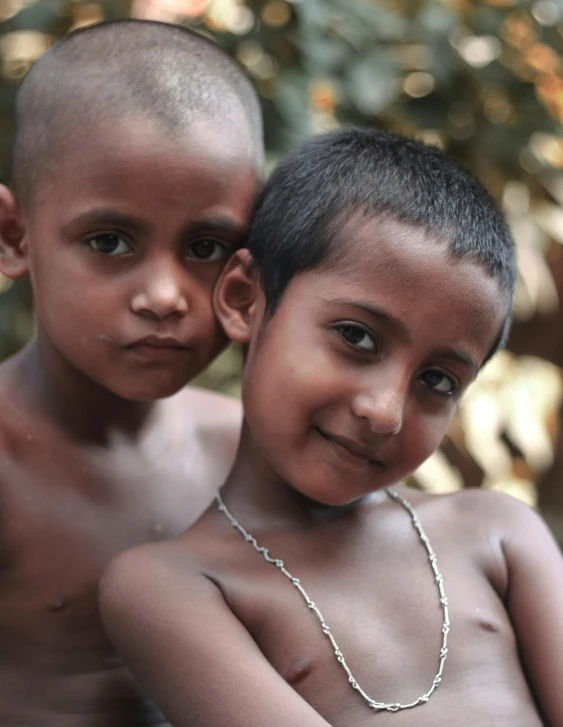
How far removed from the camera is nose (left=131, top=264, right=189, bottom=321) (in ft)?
5.21

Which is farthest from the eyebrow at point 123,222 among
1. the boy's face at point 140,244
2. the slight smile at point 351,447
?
the slight smile at point 351,447

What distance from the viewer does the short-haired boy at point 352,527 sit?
57.2 inches

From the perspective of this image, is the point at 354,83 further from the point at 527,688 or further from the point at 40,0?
the point at 527,688

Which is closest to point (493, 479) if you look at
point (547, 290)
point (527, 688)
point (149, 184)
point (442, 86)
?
point (547, 290)

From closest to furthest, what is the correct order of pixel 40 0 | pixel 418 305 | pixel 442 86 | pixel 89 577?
pixel 418 305
pixel 89 577
pixel 40 0
pixel 442 86

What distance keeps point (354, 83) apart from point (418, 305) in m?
1.39

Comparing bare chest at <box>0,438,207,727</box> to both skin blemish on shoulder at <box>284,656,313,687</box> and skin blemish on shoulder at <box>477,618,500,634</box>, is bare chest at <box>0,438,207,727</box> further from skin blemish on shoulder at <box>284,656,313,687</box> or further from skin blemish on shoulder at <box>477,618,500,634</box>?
skin blemish on shoulder at <box>477,618,500,634</box>

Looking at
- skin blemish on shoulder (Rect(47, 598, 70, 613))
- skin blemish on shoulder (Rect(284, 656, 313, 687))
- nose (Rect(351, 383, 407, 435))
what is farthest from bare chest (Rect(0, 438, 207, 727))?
nose (Rect(351, 383, 407, 435))

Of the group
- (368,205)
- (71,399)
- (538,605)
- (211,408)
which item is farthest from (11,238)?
(538,605)

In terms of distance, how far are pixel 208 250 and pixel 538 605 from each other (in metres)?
0.66

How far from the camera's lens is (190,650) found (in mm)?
1417

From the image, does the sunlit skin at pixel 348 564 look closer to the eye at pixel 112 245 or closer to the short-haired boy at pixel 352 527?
the short-haired boy at pixel 352 527

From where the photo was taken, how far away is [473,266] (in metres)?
1.50

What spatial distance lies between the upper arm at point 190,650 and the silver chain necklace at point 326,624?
0.10 meters
